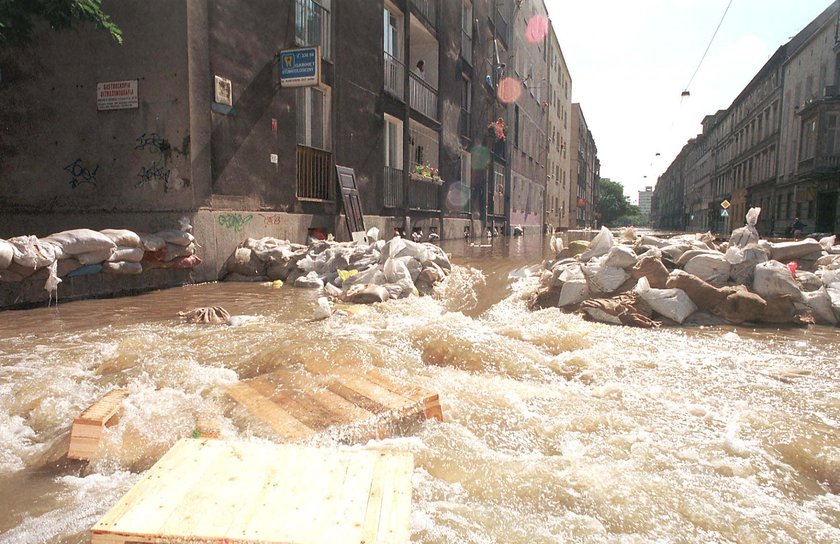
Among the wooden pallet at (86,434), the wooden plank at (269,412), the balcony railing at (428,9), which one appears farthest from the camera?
the balcony railing at (428,9)

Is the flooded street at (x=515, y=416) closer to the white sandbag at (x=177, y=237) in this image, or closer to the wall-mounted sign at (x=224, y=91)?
the white sandbag at (x=177, y=237)

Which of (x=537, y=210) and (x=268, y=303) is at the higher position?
(x=537, y=210)

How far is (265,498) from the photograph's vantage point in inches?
57.2

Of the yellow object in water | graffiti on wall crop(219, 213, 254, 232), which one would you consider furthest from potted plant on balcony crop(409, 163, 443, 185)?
the yellow object in water

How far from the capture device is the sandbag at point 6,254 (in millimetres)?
4602

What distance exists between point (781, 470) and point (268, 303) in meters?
4.93

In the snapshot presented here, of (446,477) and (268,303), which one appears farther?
(268,303)

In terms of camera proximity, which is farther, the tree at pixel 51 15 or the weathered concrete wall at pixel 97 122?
the weathered concrete wall at pixel 97 122

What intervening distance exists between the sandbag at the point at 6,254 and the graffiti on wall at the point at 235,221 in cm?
277

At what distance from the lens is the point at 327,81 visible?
9977 millimetres

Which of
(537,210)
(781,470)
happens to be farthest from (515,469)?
(537,210)

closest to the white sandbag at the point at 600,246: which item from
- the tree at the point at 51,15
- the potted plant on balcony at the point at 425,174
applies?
the tree at the point at 51,15

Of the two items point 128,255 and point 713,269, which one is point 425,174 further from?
point 713,269

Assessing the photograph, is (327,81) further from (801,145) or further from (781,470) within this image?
(801,145)
